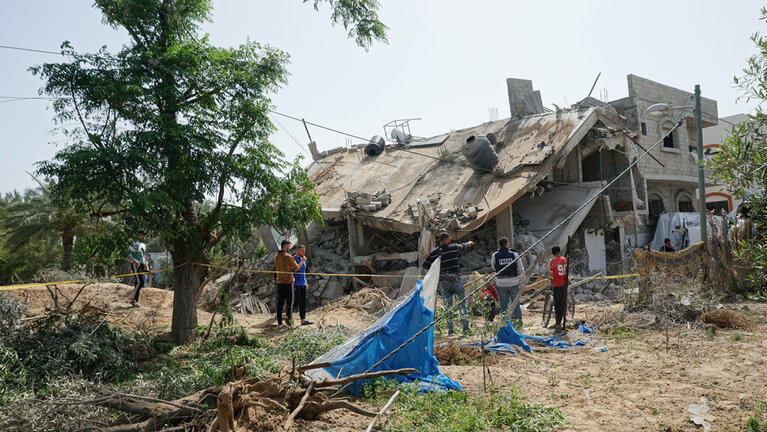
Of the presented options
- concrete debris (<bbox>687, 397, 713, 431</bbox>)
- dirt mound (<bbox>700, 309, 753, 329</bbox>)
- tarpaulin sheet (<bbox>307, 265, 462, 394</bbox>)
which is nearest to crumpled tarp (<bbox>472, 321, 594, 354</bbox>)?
tarpaulin sheet (<bbox>307, 265, 462, 394</bbox>)

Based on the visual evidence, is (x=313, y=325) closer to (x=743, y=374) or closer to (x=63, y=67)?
(x=63, y=67)

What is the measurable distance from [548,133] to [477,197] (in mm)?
3849

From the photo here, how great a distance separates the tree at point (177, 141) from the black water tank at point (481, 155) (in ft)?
26.3

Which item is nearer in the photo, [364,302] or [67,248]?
[364,302]

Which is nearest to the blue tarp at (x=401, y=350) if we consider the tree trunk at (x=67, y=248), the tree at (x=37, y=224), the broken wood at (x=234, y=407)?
the broken wood at (x=234, y=407)

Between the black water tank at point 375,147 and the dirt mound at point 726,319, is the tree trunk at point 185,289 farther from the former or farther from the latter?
the black water tank at point 375,147

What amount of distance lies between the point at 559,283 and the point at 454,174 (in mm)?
7840

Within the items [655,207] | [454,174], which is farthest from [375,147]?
[655,207]

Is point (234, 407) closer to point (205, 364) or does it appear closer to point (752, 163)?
point (205, 364)

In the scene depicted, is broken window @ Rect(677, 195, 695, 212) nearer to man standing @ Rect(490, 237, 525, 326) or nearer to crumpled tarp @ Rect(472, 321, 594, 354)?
man standing @ Rect(490, 237, 525, 326)

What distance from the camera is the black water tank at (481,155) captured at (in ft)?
51.2

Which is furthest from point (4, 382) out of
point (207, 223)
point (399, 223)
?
point (399, 223)

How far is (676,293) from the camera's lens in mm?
9414

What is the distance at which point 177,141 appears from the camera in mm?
7734
